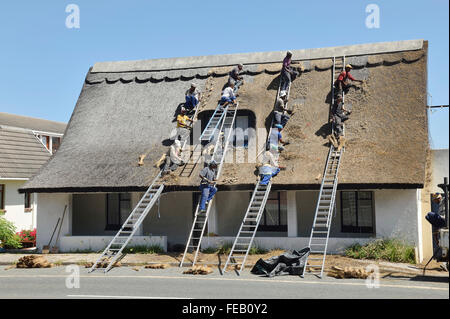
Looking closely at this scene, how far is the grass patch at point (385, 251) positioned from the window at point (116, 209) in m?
9.45

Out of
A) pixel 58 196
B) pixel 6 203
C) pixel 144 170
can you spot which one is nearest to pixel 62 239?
pixel 58 196

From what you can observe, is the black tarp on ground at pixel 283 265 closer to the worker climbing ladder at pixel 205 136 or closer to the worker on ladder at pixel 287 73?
the worker climbing ladder at pixel 205 136

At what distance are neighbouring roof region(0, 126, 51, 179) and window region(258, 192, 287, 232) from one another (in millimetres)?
14649

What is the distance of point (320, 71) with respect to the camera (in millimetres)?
20391

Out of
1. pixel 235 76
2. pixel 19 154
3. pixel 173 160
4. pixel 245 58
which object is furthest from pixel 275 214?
pixel 19 154

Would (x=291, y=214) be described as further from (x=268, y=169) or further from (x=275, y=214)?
(x=268, y=169)

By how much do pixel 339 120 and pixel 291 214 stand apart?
156 inches

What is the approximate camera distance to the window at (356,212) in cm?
1772

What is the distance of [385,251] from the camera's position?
14.9 m

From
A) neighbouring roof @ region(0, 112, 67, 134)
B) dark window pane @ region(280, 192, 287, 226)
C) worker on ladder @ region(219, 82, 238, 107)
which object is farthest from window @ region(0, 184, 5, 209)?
dark window pane @ region(280, 192, 287, 226)

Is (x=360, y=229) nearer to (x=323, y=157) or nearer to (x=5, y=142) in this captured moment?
(x=323, y=157)

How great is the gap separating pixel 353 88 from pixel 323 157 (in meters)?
4.06
